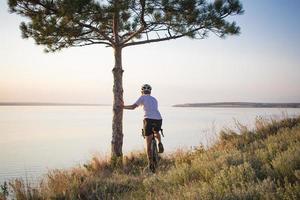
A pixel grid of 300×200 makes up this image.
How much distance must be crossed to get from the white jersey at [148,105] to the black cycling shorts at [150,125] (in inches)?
3.7

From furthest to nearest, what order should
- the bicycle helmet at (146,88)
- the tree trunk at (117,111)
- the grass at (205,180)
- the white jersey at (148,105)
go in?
the tree trunk at (117,111), the bicycle helmet at (146,88), the white jersey at (148,105), the grass at (205,180)

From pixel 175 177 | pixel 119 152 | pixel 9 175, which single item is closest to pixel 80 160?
pixel 9 175

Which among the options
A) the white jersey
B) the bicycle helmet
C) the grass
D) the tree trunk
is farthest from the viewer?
the tree trunk

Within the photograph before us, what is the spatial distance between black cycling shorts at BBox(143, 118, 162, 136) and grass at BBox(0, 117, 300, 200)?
2.91 ft

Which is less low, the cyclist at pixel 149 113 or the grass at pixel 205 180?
the cyclist at pixel 149 113

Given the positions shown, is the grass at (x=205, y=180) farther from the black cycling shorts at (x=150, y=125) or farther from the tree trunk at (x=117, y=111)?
the black cycling shorts at (x=150, y=125)

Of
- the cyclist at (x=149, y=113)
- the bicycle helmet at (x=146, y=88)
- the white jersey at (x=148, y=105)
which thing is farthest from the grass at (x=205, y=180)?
the bicycle helmet at (x=146, y=88)

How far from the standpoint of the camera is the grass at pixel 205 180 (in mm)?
5352

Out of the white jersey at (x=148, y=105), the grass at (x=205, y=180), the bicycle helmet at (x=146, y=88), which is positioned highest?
the bicycle helmet at (x=146, y=88)

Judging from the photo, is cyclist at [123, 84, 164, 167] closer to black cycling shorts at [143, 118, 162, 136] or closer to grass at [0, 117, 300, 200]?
black cycling shorts at [143, 118, 162, 136]

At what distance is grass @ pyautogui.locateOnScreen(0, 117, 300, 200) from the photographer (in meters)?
5.35

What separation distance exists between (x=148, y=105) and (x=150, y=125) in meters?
0.47

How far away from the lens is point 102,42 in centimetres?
1234

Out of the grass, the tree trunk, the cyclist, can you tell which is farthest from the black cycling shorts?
the tree trunk
